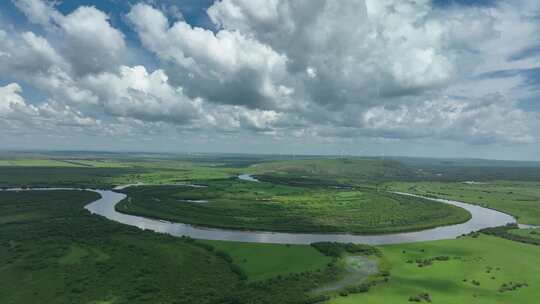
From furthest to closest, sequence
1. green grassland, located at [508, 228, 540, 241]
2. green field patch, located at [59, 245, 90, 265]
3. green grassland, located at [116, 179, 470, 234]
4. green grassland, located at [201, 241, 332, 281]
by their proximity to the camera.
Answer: green grassland, located at [116, 179, 470, 234] → green grassland, located at [508, 228, 540, 241] → green field patch, located at [59, 245, 90, 265] → green grassland, located at [201, 241, 332, 281]

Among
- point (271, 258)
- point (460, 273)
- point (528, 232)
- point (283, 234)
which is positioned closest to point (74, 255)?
point (271, 258)

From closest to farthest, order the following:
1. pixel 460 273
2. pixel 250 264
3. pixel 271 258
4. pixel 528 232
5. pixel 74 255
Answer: pixel 460 273 → pixel 250 264 → pixel 74 255 → pixel 271 258 → pixel 528 232

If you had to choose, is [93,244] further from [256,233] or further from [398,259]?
[398,259]

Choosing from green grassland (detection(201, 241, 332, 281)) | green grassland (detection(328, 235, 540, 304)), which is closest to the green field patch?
green grassland (detection(201, 241, 332, 281))

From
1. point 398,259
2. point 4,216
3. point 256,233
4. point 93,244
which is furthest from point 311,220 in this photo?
point 4,216

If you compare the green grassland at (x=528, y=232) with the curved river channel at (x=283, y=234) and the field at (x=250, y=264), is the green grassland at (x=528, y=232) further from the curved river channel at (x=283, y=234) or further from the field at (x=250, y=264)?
the curved river channel at (x=283, y=234)

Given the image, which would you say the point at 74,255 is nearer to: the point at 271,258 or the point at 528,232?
the point at 271,258

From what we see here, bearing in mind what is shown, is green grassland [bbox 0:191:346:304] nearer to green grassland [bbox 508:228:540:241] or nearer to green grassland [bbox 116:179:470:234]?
green grassland [bbox 116:179:470:234]
